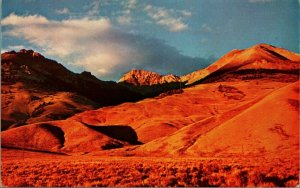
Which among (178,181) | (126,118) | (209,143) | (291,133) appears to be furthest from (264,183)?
(126,118)

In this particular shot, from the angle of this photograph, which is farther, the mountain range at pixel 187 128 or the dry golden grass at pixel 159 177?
the mountain range at pixel 187 128

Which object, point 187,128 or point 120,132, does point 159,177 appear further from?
point 120,132

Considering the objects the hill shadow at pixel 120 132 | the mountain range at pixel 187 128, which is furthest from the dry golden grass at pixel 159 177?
the hill shadow at pixel 120 132

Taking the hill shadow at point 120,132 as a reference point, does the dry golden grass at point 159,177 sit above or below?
below

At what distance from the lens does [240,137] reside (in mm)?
67250

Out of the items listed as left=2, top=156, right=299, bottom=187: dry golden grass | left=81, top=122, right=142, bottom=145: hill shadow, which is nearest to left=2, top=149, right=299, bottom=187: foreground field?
left=2, top=156, right=299, bottom=187: dry golden grass

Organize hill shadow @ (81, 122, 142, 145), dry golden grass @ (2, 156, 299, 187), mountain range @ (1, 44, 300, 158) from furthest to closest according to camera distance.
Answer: hill shadow @ (81, 122, 142, 145) → mountain range @ (1, 44, 300, 158) → dry golden grass @ (2, 156, 299, 187)

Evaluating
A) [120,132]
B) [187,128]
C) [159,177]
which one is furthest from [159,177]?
[120,132]

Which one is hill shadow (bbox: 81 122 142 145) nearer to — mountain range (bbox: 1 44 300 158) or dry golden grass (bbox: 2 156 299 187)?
mountain range (bbox: 1 44 300 158)

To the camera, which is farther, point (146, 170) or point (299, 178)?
point (146, 170)

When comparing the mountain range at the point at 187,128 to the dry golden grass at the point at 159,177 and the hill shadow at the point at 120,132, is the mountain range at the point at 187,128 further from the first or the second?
the dry golden grass at the point at 159,177

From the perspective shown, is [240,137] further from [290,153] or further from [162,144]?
[162,144]

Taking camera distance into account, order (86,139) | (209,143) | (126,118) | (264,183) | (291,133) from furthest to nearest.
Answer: (126,118) < (86,139) < (209,143) < (291,133) < (264,183)

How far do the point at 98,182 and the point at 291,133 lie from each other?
38256 millimetres
